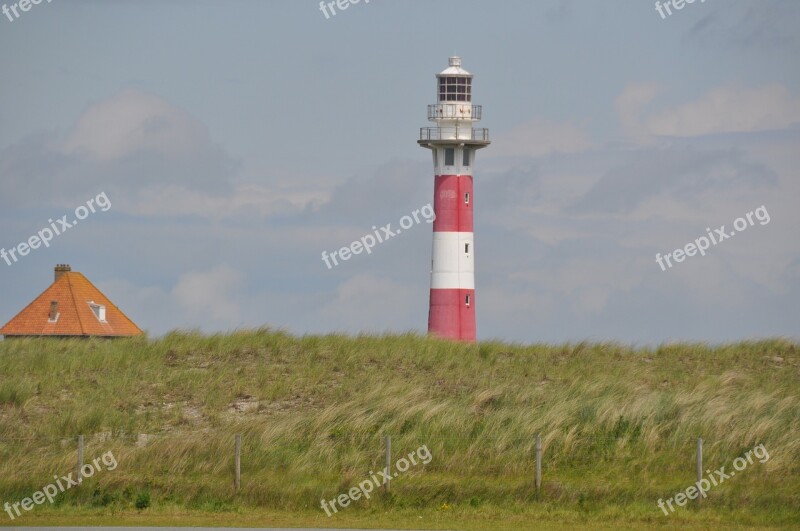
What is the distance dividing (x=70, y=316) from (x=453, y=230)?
14.9 metres

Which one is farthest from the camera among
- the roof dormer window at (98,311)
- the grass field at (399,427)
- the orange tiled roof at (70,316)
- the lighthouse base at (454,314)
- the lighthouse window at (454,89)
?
the roof dormer window at (98,311)

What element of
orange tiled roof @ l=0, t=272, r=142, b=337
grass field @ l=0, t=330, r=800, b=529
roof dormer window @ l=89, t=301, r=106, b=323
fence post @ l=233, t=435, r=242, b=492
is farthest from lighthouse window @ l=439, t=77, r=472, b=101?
fence post @ l=233, t=435, r=242, b=492

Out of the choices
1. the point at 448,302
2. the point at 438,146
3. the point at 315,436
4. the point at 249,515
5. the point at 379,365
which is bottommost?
the point at 249,515

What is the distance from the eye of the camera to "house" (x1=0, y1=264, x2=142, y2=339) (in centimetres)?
4903

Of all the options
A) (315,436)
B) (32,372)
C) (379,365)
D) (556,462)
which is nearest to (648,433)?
(556,462)

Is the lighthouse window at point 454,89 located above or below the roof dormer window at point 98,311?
above

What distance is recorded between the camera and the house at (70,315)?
161 feet

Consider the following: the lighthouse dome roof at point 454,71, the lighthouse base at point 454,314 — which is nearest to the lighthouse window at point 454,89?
the lighthouse dome roof at point 454,71

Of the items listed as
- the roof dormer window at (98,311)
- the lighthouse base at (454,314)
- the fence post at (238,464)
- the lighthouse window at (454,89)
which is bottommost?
the fence post at (238,464)

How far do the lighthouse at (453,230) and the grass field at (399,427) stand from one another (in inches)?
330

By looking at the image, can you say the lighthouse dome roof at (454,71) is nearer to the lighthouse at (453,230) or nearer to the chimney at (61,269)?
the lighthouse at (453,230)

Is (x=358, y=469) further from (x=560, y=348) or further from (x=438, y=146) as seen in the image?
(x=438, y=146)

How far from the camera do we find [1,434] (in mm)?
26719

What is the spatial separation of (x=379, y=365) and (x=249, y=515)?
35.9ft
